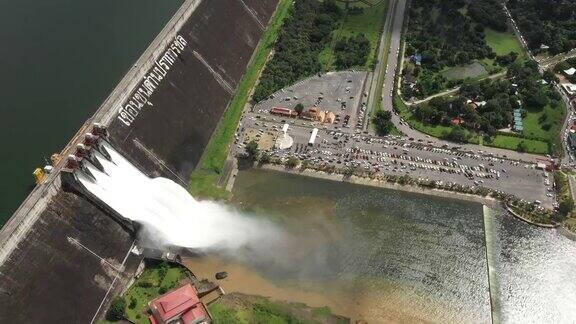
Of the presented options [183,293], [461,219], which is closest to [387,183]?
Result: [461,219]

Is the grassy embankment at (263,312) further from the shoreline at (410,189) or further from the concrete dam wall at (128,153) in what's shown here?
the shoreline at (410,189)

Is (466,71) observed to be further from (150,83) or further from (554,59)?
(150,83)

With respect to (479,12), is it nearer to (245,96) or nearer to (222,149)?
(245,96)

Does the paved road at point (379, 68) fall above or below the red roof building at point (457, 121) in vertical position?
above

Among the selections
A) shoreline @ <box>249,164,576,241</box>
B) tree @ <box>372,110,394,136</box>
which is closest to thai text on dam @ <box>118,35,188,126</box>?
shoreline @ <box>249,164,576,241</box>

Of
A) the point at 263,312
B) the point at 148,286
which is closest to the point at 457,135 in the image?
the point at 263,312

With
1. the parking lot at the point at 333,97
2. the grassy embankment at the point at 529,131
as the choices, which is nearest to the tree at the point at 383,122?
the parking lot at the point at 333,97
